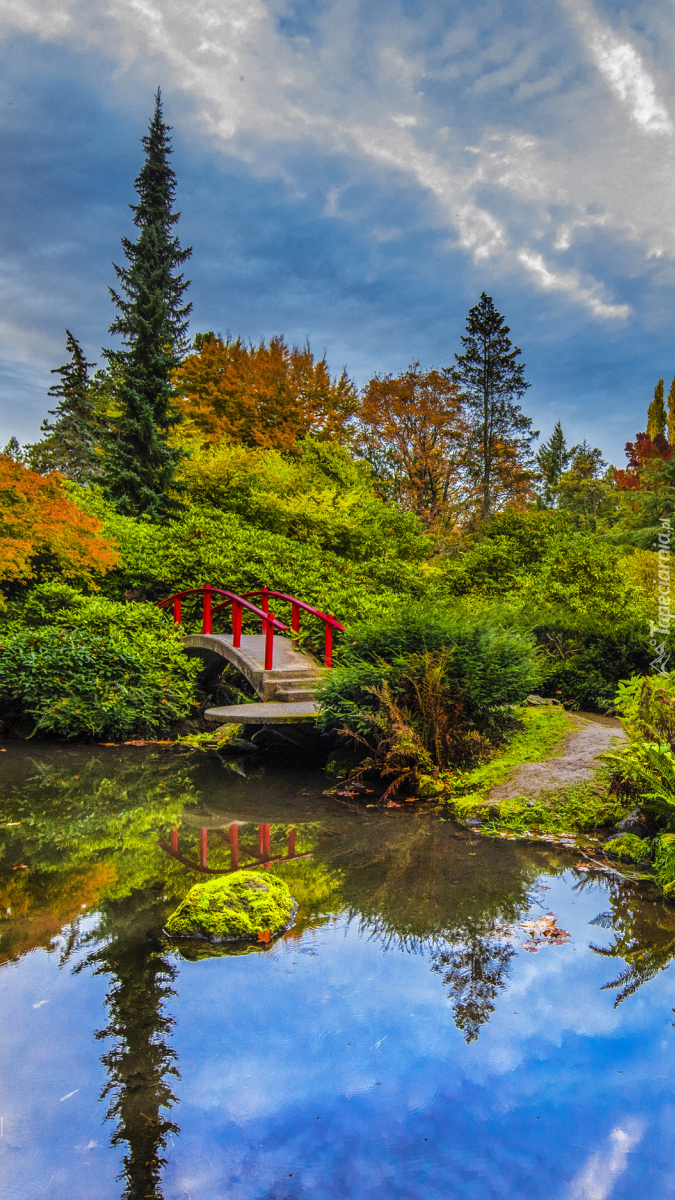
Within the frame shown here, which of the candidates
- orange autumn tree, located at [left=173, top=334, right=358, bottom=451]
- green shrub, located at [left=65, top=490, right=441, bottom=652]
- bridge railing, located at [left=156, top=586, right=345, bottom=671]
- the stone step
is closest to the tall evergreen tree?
orange autumn tree, located at [left=173, top=334, right=358, bottom=451]

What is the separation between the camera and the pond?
1.93 m

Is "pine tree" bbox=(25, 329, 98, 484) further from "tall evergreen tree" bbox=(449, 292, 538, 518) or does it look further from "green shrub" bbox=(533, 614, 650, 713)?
"green shrub" bbox=(533, 614, 650, 713)

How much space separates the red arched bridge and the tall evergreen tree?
59.1 feet

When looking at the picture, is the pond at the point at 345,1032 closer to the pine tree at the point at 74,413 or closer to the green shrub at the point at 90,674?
the green shrub at the point at 90,674

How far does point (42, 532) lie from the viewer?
30.8ft

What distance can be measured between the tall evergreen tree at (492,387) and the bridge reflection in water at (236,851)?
2287cm

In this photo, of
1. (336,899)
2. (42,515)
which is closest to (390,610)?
(42,515)

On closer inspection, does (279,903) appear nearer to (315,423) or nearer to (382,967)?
(382,967)

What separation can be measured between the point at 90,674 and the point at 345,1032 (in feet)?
22.1

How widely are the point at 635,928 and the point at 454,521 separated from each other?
74.3 ft

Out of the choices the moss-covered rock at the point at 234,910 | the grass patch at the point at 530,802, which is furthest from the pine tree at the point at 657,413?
the moss-covered rock at the point at 234,910

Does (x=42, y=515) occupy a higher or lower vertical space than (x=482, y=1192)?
higher

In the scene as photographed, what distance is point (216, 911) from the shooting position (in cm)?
338

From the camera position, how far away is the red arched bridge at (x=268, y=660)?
7215 millimetres
